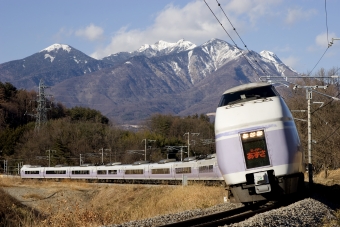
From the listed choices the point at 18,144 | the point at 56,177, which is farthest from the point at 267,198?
the point at 18,144

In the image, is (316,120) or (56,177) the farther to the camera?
(56,177)

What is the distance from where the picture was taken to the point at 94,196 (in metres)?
50.8

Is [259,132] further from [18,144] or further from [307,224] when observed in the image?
[18,144]

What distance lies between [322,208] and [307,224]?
353 cm

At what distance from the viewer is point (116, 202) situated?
4297 centimetres

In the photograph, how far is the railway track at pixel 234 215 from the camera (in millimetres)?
14844

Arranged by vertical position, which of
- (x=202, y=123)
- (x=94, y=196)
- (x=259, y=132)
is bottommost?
(x=94, y=196)

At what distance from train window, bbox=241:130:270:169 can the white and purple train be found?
18.6 metres

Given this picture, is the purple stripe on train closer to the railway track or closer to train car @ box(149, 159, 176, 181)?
the railway track

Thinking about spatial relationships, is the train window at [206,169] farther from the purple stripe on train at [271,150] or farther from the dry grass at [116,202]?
the purple stripe on train at [271,150]

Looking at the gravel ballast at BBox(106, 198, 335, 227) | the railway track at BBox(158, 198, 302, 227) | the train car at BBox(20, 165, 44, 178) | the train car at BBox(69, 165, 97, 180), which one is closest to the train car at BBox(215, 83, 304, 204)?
the railway track at BBox(158, 198, 302, 227)

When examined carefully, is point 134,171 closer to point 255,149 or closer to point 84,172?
point 84,172

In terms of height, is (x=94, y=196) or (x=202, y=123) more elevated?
(x=202, y=123)

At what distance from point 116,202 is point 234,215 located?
26.4 m
